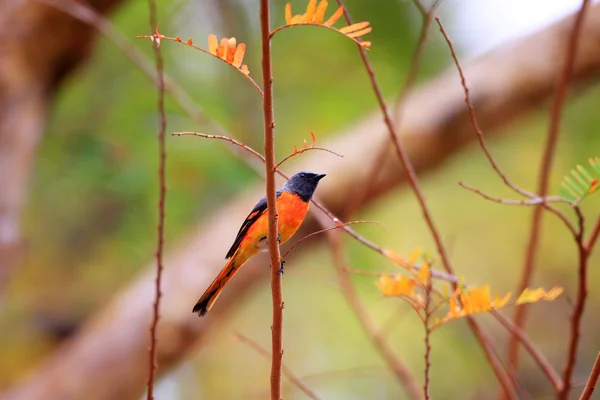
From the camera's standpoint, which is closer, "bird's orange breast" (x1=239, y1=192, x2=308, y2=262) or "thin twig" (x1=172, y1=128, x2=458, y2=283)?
"thin twig" (x1=172, y1=128, x2=458, y2=283)

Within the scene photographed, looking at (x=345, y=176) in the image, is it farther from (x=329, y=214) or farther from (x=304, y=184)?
(x=329, y=214)

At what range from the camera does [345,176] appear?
2438 millimetres

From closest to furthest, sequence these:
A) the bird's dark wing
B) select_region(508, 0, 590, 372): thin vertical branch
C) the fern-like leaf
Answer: the fern-like leaf → the bird's dark wing → select_region(508, 0, 590, 372): thin vertical branch

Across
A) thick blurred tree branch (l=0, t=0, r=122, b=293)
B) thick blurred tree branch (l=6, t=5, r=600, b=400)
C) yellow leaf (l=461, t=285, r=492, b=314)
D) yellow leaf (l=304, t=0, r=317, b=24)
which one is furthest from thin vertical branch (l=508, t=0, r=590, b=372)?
thick blurred tree branch (l=0, t=0, r=122, b=293)

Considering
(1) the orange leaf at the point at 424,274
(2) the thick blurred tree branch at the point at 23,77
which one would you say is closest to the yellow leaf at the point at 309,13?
(1) the orange leaf at the point at 424,274

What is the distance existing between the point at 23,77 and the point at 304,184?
2.19 metres

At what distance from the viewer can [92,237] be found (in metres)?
3.16

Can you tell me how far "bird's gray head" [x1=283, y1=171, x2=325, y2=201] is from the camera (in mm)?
922

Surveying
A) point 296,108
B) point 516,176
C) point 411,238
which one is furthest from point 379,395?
point 296,108

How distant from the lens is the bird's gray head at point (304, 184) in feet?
3.02

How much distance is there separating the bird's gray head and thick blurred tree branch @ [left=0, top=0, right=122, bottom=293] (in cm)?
192

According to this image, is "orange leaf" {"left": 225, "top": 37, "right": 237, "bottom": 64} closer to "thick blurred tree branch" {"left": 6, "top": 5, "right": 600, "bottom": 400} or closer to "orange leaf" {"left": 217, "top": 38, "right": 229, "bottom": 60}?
"orange leaf" {"left": 217, "top": 38, "right": 229, "bottom": 60}

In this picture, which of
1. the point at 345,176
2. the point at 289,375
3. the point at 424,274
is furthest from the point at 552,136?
the point at 345,176

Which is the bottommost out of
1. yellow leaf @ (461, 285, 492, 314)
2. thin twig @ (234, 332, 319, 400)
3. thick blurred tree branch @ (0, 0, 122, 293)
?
thin twig @ (234, 332, 319, 400)
